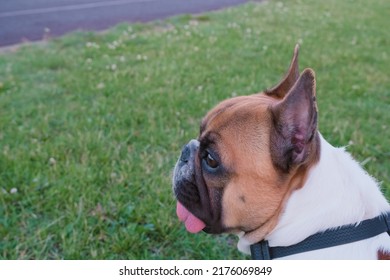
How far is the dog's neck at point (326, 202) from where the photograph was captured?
88.5 inches

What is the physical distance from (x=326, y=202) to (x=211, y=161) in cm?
63

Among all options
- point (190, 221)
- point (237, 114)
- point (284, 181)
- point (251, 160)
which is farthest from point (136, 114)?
point (284, 181)

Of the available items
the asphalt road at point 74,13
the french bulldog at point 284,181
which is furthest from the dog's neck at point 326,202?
the asphalt road at point 74,13

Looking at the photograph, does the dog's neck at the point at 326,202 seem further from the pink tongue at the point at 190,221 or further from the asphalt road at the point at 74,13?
the asphalt road at the point at 74,13

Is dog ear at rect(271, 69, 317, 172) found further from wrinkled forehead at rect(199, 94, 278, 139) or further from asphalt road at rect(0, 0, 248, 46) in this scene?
asphalt road at rect(0, 0, 248, 46)

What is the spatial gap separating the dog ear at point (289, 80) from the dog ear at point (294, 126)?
482 mm

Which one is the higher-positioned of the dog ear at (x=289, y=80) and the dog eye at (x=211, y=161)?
the dog ear at (x=289, y=80)

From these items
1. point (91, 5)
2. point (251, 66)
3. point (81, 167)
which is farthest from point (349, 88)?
point (91, 5)

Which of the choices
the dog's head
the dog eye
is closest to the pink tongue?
the dog's head

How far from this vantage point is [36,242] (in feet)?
11.3

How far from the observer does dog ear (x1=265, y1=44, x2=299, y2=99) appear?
2.67 meters

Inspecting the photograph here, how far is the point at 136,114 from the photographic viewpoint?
17.0 feet

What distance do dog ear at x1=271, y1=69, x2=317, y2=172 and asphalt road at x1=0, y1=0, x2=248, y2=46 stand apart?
7288 millimetres

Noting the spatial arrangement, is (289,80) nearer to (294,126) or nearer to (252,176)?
(294,126)
